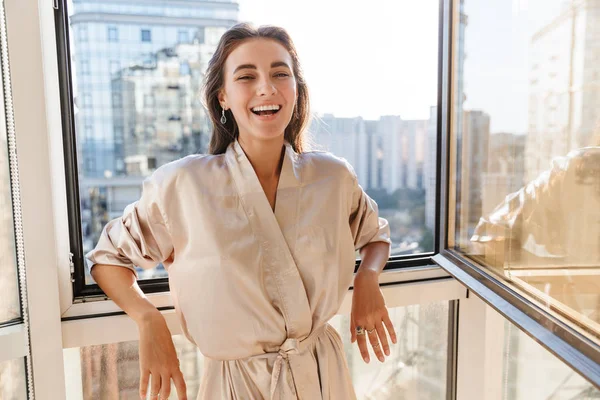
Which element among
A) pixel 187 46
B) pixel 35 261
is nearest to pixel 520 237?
pixel 187 46

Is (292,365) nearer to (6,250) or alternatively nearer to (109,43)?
(6,250)

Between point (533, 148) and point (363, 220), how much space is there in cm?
44

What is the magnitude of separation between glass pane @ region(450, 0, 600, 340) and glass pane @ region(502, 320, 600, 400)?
455 mm

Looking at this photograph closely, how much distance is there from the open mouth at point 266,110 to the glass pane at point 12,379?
0.87m

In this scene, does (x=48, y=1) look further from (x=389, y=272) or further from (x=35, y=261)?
(x=389, y=272)

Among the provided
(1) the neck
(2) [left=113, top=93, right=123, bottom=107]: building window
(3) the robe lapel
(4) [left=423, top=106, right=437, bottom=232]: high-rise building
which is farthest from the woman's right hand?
→ (4) [left=423, top=106, right=437, bottom=232]: high-rise building

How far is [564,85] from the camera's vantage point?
3.17 ft

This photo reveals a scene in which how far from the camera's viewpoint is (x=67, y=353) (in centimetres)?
139

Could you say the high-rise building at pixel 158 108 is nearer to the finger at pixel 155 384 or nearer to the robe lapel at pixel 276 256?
the robe lapel at pixel 276 256

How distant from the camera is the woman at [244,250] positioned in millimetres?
1017

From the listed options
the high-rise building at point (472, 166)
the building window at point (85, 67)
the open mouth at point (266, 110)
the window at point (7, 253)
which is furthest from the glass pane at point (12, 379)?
the high-rise building at point (472, 166)

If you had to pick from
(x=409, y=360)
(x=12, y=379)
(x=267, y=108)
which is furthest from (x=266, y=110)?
(x=409, y=360)

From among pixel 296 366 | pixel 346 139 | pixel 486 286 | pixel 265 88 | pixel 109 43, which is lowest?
pixel 296 366

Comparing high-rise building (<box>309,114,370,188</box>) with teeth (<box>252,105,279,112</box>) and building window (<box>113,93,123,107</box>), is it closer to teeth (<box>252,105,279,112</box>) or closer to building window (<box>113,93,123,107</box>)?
teeth (<box>252,105,279,112</box>)
